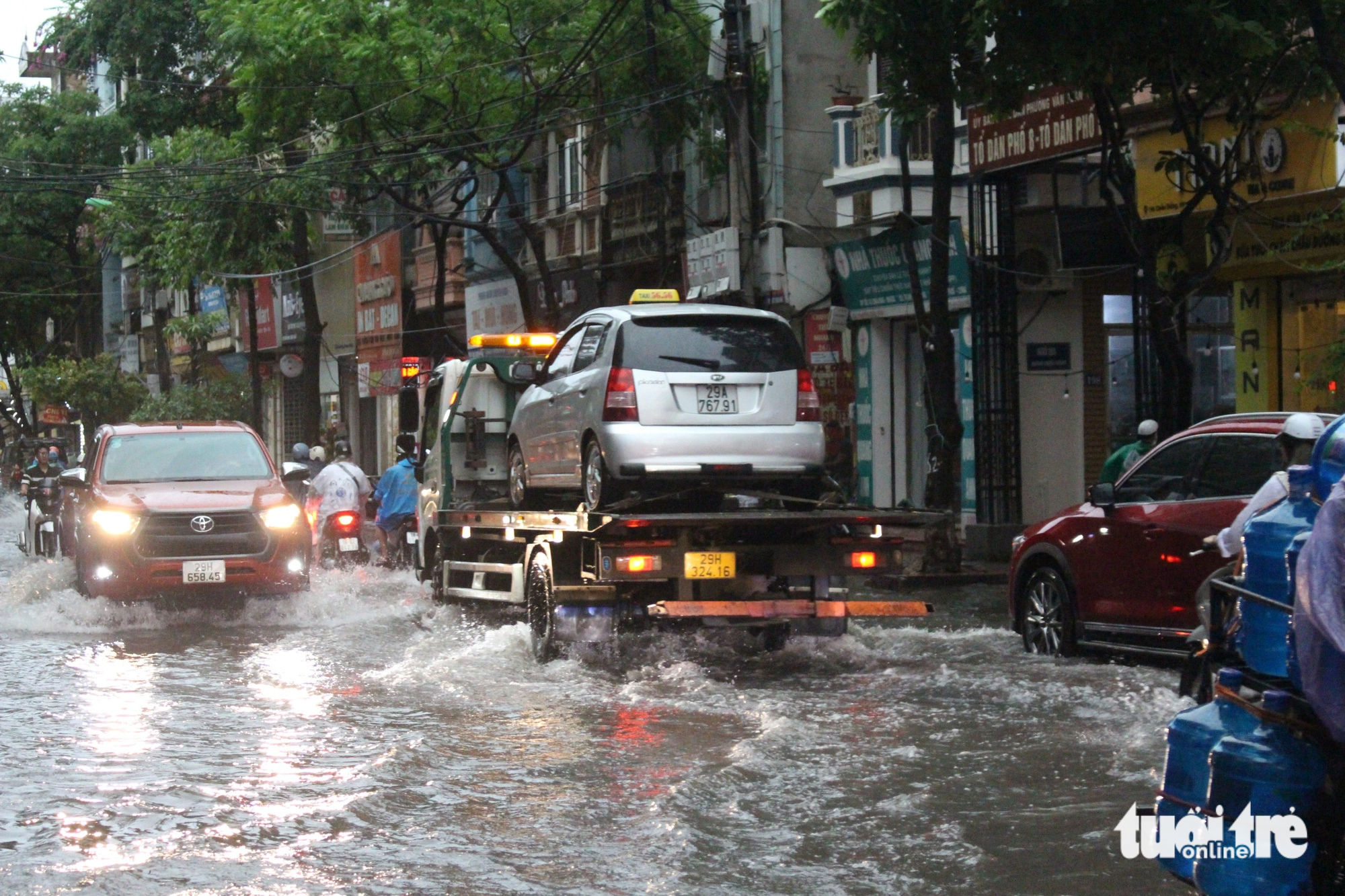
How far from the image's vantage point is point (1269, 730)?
13.7 feet

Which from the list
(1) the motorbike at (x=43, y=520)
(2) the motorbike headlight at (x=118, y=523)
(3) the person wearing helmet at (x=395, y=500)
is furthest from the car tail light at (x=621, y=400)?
(1) the motorbike at (x=43, y=520)

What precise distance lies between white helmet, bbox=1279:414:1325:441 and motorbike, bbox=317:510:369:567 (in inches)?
514

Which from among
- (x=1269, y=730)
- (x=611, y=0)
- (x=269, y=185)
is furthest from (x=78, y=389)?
(x=1269, y=730)

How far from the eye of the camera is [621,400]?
11.2 meters

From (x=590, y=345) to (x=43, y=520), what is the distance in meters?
14.2

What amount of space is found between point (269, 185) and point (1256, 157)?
21279 mm

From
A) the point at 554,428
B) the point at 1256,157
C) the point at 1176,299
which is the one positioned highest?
the point at 1256,157

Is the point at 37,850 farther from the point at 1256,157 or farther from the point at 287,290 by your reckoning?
the point at 287,290

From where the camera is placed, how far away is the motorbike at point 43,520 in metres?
23.3

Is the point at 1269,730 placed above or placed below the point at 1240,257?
below

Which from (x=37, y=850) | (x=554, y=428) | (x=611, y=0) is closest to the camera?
(x=37, y=850)

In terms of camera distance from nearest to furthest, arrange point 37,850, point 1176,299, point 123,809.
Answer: point 37,850 < point 123,809 < point 1176,299

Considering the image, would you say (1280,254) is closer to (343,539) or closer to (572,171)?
(343,539)

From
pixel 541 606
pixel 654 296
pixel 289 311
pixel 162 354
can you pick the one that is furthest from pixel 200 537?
pixel 162 354
